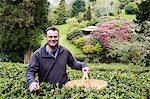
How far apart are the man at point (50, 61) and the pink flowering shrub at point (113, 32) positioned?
19.5 meters

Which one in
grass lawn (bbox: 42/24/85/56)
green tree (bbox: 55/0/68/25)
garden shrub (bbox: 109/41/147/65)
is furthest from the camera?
green tree (bbox: 55/0/68/25)

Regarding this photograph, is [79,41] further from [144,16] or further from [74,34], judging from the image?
[144,16]

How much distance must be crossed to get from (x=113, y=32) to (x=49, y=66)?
21.8m

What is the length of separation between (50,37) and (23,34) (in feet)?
57.2

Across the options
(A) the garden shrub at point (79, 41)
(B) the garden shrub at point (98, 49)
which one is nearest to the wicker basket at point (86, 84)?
(B) the garden shrub at point (98, 49)

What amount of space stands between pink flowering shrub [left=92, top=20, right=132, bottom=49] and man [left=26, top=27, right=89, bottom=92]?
63.8 feet

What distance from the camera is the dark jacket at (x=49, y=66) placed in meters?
5.66

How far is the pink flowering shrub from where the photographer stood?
26.0 meters

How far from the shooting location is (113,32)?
2722cm

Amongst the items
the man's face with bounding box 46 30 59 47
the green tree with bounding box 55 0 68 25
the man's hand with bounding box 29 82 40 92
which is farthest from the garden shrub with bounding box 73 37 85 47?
the man's hand with bounding box 29 82 40 92

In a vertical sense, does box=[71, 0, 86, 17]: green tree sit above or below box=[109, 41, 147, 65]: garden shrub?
above

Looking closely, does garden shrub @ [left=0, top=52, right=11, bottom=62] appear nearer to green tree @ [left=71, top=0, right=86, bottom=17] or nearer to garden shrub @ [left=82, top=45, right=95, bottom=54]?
garden shrub @ [left=82, top=45, right=95, bottom=54]

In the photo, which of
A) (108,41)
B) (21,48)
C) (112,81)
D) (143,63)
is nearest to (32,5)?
(21,48)

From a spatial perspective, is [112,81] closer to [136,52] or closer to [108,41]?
[136,52]
